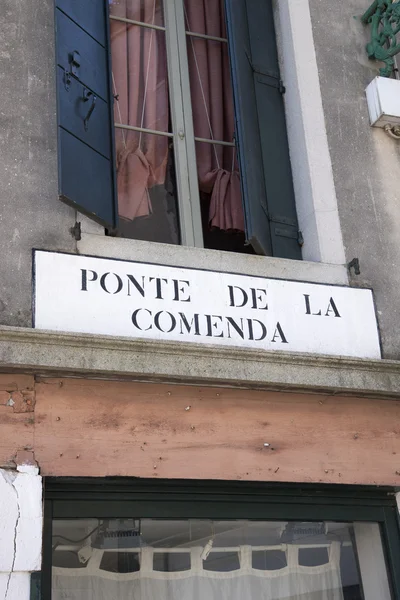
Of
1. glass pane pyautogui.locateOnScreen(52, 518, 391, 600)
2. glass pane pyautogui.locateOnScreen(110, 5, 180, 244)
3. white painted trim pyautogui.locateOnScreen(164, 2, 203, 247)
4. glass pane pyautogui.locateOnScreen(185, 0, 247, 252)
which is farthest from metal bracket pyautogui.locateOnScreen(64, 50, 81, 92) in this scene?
glass pane pyautogui.locateOnScreen(52, 518, 391, 600)

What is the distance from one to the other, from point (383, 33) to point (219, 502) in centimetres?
338

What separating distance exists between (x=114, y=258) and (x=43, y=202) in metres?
0.50

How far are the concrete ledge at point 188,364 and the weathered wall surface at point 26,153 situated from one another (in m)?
0.24

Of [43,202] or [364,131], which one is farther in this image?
[364,131]

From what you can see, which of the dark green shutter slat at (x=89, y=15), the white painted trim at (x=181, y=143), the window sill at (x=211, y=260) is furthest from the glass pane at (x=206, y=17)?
the window sill at (x=211, y=260)

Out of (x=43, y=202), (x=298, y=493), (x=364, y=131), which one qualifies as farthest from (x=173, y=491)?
(x=364, y=131)

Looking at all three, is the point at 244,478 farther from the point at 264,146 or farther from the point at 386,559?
the point at 264,146

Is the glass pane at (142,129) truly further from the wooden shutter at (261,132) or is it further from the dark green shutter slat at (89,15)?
the wooden shutter at (261,132)

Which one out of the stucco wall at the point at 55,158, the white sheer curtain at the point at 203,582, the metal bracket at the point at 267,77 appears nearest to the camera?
the white sheer curtain at the point at 203,582

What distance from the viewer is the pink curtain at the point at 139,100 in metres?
5.47

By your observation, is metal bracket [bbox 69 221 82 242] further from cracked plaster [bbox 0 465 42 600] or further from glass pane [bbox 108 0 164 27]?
glass pane [bbox 108 0 164 27]

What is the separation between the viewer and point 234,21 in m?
5.63

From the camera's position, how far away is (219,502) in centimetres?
474

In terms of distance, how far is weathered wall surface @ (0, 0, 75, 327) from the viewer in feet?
15.2
